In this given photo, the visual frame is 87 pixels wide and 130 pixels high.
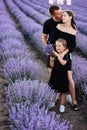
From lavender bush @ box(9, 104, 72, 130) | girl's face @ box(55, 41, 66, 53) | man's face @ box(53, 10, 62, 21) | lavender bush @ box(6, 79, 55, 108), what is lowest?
lavender bush @ box(6, 79, 55, 108)

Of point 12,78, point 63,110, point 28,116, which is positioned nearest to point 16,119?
point 28,116

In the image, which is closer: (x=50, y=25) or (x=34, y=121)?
(x=34, y=121)

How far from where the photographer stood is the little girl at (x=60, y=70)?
181 inches

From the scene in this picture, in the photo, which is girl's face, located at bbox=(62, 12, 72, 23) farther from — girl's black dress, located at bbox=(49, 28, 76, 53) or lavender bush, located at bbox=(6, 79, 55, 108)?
lavender bush, located at bbox=(6, 79, 55, 108)

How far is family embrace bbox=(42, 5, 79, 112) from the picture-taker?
15.2ft

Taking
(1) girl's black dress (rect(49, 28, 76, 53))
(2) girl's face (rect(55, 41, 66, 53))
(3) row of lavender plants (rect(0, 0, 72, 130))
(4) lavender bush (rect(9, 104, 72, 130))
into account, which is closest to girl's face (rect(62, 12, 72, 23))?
(1) girl's black dress (rect(49, 28, 76, 53))

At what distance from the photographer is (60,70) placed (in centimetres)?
470

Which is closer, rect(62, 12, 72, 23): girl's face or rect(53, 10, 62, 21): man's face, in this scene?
rect(62, 12, 72, 23): girl's face

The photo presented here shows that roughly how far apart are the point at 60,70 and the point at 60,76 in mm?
79

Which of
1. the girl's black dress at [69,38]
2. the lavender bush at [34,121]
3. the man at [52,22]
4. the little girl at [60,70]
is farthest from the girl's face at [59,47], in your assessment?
the lavender bush at [34,121]

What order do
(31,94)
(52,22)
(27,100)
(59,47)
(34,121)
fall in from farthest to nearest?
(52,22) → (59,47) → (31,94) → (27,100) → (34,121)

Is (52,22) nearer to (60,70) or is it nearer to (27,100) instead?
(60,70)

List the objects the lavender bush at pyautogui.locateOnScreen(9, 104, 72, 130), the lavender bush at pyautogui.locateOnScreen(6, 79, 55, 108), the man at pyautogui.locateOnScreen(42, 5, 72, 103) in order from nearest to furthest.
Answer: the lavender bush at pyautogui.locateOnScreen(9, 104, 72, 130), the lavender bush at pyautogui.locateOnScreen(6, 79, 55, 108), the man at pyautogui.locateOnScreen(42, 5, 72, 103)

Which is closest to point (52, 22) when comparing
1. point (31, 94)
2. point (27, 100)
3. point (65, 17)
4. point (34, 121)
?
point (65, 17)
